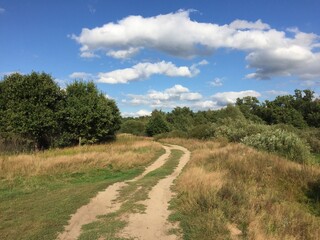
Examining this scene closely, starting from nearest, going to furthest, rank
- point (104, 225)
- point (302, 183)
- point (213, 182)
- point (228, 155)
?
1. point (104, 225)
2. point (213, 182)
3. point (302, 183)
4. point (228, 155)

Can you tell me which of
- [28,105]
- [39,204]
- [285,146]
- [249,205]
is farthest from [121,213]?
[28,105]

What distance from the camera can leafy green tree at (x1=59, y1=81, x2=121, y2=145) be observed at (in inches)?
1458

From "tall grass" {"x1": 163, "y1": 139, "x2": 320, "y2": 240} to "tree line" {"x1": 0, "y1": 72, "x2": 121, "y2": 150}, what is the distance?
68.0 ft

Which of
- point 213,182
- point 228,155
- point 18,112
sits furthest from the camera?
point 18,112

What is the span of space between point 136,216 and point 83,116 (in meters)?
29.4

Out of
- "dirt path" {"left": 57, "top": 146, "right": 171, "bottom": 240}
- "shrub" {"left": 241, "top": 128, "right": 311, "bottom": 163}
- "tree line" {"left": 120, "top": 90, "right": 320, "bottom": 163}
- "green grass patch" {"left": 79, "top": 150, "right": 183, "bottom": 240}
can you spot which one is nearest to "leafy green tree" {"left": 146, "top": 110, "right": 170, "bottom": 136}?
"tree line" {"left": 120, "top": 90, "right": 320, "bottom": 163}

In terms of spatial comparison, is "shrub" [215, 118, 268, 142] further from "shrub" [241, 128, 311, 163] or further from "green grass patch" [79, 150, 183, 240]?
"green grass patch" [79, 150, 183, 240]

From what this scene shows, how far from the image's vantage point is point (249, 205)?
1025 centimetres

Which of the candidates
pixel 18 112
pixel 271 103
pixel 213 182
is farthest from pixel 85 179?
pixel 271 103

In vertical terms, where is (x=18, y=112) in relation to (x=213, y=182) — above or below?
above

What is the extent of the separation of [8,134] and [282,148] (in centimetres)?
2463

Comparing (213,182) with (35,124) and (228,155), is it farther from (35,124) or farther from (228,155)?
(35,124)

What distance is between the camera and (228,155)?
20.5m

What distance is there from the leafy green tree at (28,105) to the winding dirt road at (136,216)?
20.7 m
